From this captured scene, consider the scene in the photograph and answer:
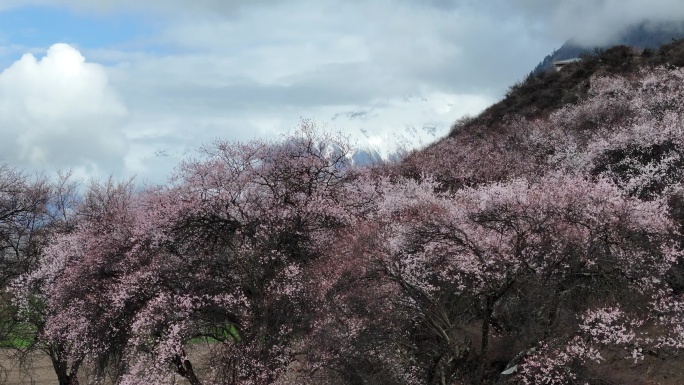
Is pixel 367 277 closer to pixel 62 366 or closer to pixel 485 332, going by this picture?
pixel 485 332

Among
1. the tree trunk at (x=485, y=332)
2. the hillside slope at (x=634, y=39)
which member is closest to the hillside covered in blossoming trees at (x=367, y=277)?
the tree trunk at (x=485, y=332)

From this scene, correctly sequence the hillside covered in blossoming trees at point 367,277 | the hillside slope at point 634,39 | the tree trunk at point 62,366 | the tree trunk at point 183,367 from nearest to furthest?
the hillside covered in blossoming trees at point 367,277, the tree trunk at point 183,367, the tree trunk at point 62,366, the hillside slope at point 634,39

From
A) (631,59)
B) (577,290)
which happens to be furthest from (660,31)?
(577,290)

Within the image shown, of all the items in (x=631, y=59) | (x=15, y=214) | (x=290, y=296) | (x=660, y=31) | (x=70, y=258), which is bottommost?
(x=290, y=296)

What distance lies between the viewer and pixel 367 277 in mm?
15227

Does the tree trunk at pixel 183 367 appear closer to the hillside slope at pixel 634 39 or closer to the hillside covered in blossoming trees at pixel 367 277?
the hillside covered in blossoming trees at pixel 367 277

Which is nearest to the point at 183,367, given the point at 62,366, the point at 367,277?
the point at 367,277

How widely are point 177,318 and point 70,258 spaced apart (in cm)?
740

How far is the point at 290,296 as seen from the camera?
17.3m

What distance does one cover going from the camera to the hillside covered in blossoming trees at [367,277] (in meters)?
14.5

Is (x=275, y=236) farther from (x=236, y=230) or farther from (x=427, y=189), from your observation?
(x=427, y=189)

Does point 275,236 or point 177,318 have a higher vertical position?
point 275,236

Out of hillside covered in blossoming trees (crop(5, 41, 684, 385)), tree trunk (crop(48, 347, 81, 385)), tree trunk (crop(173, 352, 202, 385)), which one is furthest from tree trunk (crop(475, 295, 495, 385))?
tree trunk (crop(48, 347, 81, 385))

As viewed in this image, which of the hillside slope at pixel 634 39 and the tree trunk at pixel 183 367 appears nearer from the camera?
the tree trunk at pixel 183 367
